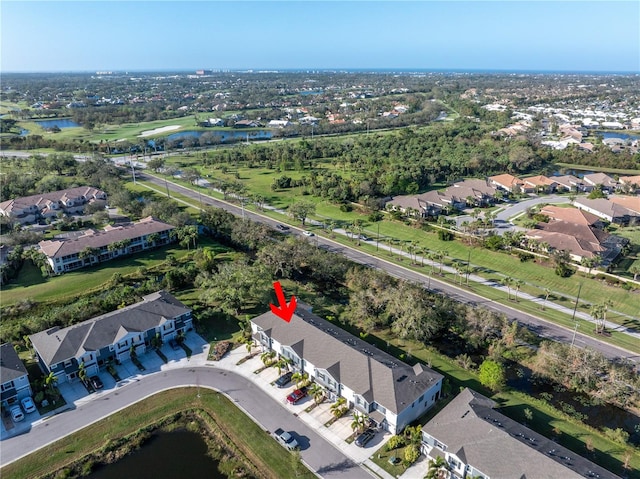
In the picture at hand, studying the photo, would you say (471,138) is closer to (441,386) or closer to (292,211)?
(292,211)

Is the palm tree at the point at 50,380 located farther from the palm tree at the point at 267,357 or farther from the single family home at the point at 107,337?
the palm tree at the point at 267,357

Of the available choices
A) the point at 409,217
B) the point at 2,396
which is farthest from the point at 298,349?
the point at 409,217

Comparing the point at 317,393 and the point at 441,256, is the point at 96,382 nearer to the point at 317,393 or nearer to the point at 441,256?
the point at 317,393

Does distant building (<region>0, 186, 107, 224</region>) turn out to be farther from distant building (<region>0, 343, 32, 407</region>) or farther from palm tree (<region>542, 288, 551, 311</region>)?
palm tree (<region>542, 288, 551, 311</region>)

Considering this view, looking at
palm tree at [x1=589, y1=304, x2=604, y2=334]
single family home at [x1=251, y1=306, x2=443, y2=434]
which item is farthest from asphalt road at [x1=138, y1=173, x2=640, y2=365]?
single family home at [x1=251, y1=306, x2=443, y2=434]

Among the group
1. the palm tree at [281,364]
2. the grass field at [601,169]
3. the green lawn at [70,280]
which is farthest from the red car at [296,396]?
the grass field at [601,169]

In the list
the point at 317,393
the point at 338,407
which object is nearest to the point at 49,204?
the point at 317,393
